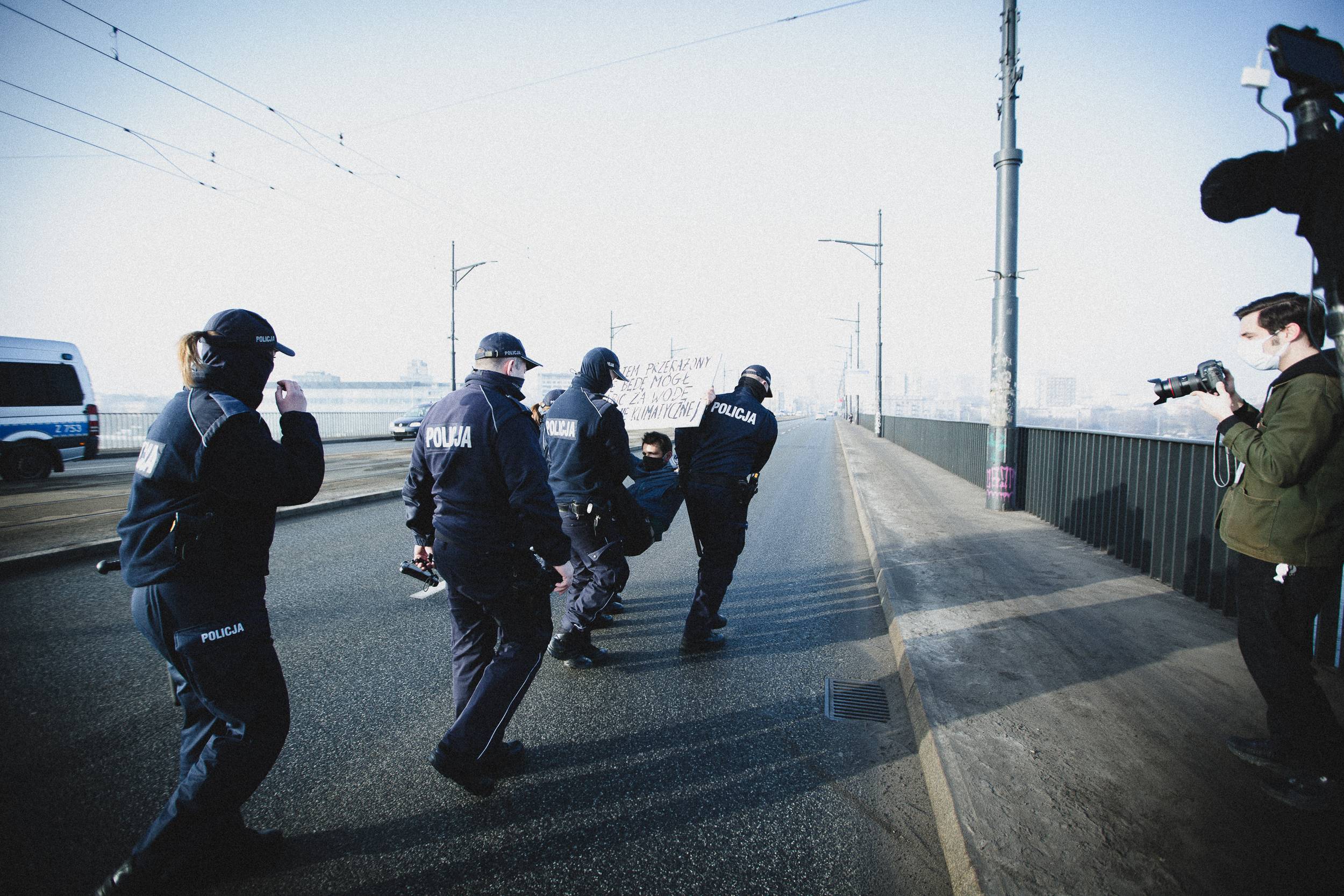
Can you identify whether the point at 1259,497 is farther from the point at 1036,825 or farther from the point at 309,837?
the point at 309,837

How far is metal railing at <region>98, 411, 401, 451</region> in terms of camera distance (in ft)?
74.7

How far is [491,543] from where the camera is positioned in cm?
265

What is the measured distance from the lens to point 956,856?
2.19 meters

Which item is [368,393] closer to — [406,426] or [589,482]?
[406,426]

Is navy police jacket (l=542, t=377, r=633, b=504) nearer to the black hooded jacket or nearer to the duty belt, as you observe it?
the duty belt

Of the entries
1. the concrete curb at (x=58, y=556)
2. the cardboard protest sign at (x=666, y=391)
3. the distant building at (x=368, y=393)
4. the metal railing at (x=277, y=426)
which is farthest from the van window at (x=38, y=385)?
the distant building at (x=368, y=393)

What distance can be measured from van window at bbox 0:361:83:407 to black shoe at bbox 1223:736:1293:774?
17.5 meters

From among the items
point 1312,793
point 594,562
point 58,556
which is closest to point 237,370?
point 594,562

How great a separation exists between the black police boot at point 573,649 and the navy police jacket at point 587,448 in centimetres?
88

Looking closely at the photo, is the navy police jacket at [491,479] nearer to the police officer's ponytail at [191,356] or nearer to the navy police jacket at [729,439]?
the police officer's ponytail at [191,356]

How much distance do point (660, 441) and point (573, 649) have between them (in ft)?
5.65

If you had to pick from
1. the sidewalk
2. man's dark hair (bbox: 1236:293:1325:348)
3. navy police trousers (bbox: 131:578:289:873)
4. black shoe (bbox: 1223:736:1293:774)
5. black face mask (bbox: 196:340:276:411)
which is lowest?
the sidewalk

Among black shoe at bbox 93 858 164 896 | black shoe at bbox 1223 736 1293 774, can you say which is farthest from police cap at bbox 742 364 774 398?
black shoe at bbox 93 858 164 896

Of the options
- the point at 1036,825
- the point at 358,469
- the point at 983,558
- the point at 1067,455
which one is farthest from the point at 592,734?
the point at 358,469
